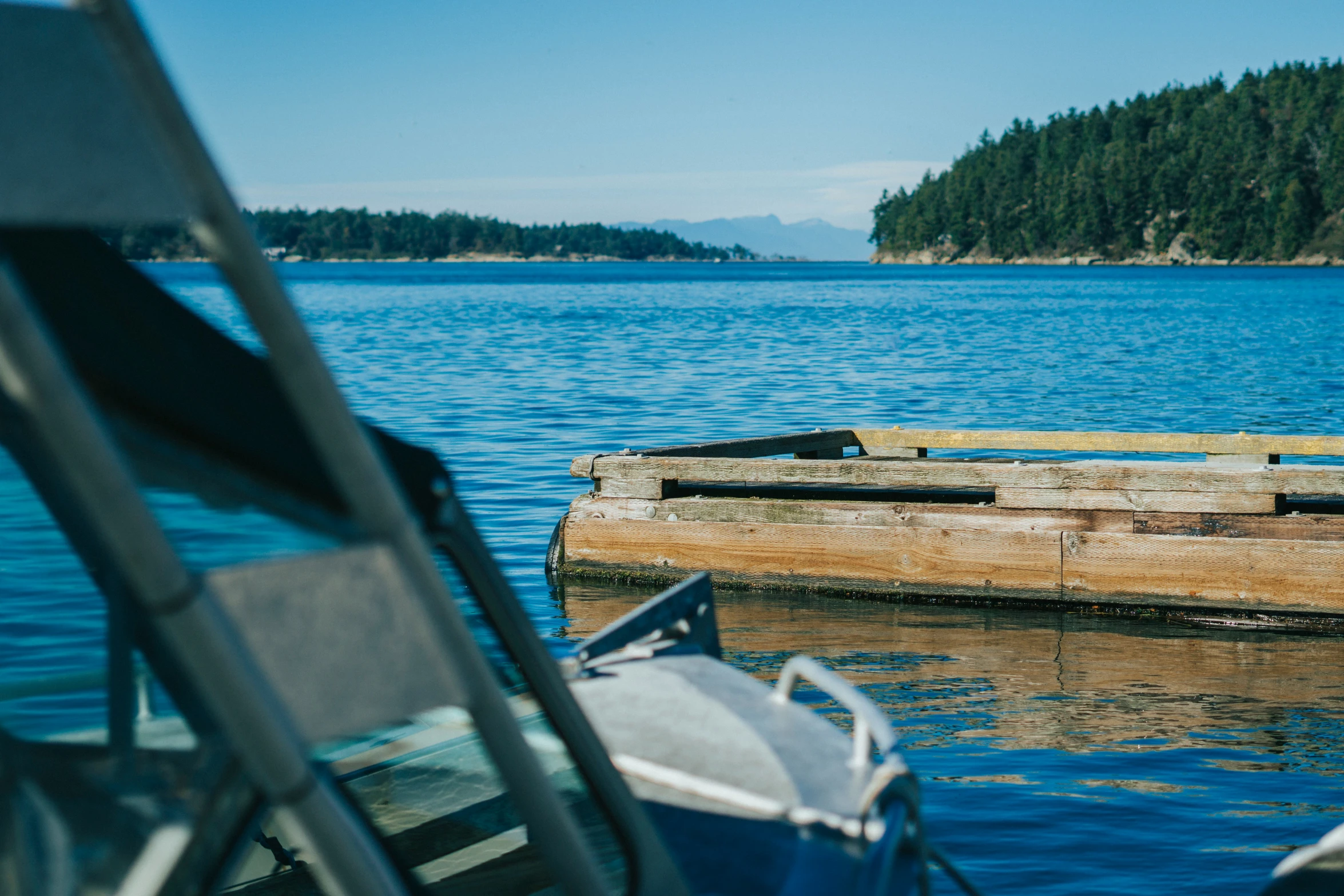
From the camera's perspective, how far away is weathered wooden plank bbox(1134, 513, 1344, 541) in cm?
816

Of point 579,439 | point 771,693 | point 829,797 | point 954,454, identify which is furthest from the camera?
point 579,439

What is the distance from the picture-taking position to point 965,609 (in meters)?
9.24

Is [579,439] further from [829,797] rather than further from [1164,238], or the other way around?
[1164,238]

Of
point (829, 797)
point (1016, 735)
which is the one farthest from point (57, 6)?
point (1016, 735)

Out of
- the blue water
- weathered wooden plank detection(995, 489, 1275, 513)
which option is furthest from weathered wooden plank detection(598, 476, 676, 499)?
weathered wooden plank detection(995, 489, 1275, 513)

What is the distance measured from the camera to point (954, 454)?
16.3 m

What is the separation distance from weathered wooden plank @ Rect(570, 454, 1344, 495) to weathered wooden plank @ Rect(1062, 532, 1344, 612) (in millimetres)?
357

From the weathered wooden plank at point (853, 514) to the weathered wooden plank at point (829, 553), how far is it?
0.05 m

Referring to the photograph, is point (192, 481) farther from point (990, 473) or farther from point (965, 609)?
point (965, 609)

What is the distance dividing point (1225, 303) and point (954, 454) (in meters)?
73.0

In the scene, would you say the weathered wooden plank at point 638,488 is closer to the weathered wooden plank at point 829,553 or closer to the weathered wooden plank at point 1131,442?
the weathered wooden plank at point 829,553

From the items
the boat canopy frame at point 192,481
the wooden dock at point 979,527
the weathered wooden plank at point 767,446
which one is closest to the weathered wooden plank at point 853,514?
the wooden dock at point 979,527

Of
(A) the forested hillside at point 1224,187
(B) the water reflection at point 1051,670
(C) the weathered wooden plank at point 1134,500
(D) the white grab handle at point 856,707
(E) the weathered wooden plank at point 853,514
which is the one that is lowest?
(B) the water reflection at point 1051,670

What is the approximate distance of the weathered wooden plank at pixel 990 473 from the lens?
823cm
